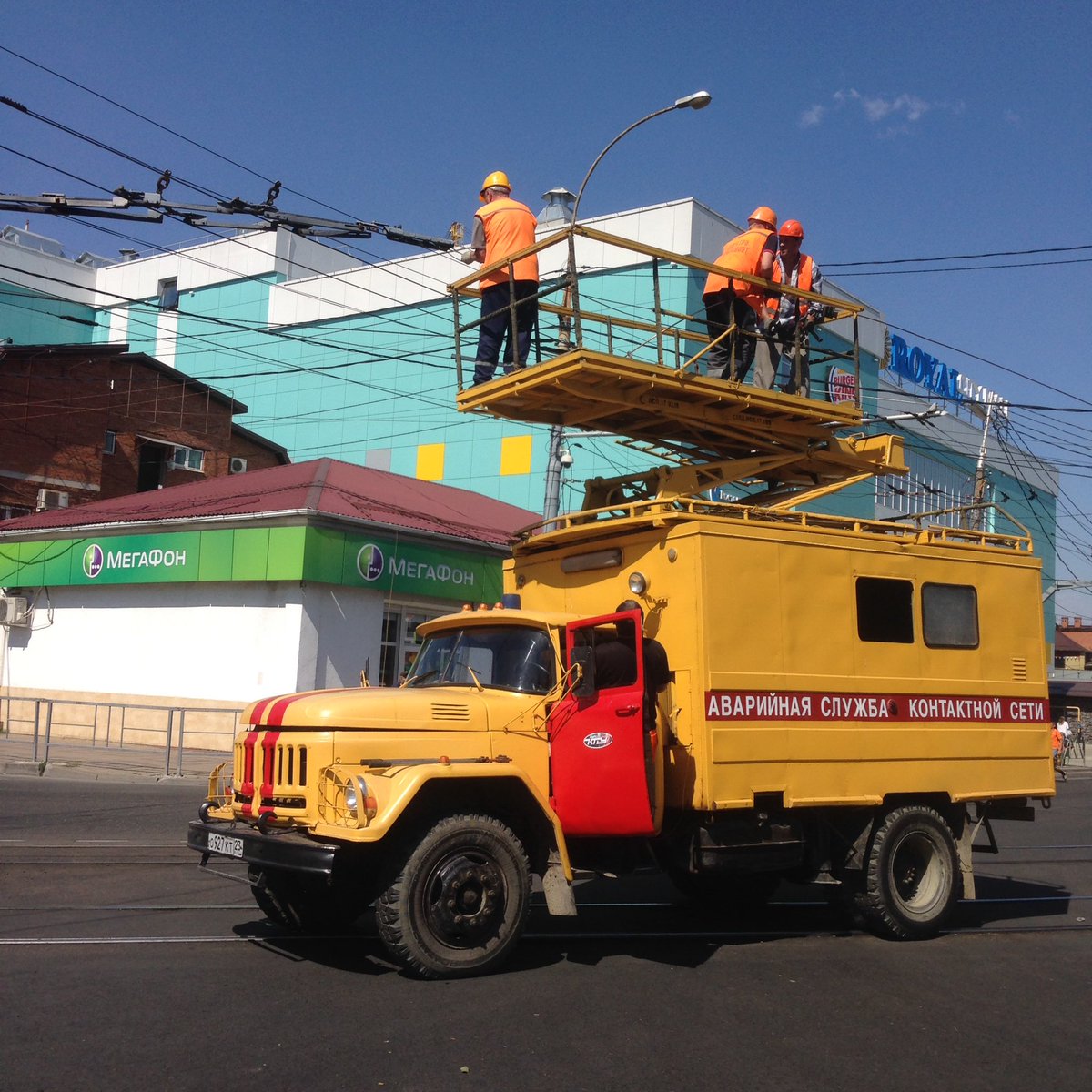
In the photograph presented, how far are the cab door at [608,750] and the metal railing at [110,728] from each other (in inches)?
473

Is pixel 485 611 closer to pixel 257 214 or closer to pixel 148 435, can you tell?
pixel 257 214

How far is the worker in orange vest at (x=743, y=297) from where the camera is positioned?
10.2m

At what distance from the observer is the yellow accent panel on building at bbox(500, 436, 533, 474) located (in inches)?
1719

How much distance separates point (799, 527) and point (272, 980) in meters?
4.70

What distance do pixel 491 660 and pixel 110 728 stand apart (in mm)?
15555

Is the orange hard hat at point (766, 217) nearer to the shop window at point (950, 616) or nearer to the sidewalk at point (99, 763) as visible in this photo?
the shop window at point (950, 616)

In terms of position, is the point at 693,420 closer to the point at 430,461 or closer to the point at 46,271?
the point at 430,461

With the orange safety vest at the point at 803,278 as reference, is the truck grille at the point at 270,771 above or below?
below

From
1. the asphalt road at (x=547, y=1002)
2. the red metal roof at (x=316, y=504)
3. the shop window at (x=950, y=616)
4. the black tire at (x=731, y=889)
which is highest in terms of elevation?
the red metal roof at (x=316, y=504)

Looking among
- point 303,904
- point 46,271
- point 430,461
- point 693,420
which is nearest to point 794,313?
point 693,420

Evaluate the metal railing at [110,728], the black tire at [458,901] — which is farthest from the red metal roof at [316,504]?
the black tire at [458,901]

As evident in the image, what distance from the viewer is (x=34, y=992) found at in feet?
20.4

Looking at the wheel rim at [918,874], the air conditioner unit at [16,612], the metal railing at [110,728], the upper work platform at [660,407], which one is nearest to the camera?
the wheel rim at [918,874]

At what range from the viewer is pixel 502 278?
10031mm
